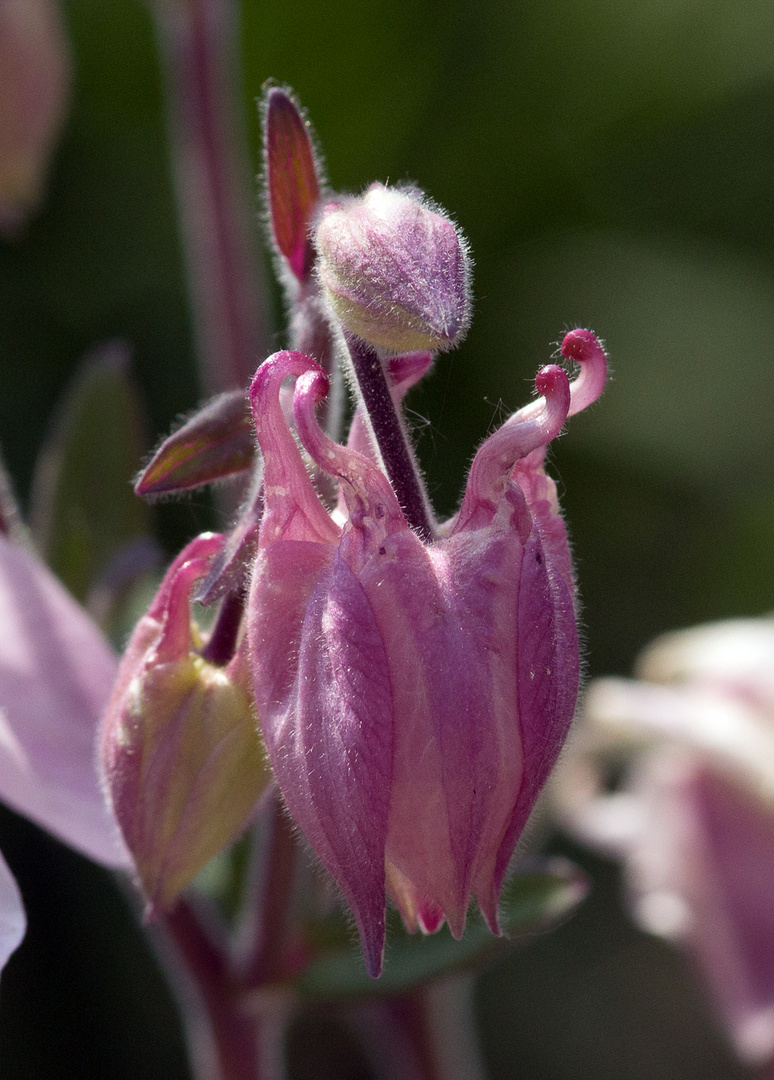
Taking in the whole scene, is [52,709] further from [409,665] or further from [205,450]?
[409,665]

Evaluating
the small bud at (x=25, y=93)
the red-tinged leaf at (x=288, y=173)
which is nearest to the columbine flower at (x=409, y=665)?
the red-tinged leaf at (x=288, y=173)

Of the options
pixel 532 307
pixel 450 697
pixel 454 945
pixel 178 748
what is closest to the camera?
pixel 450 697

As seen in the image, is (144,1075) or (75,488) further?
(144,1075)

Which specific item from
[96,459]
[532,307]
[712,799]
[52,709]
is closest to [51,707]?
[52,709]

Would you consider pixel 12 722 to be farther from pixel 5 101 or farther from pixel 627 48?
pixel 627 48

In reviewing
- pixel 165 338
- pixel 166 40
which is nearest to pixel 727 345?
pixel 165 338

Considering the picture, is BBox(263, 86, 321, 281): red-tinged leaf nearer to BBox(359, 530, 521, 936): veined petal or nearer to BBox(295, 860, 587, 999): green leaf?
BBox(359, 530, 521, 936): veined petal
